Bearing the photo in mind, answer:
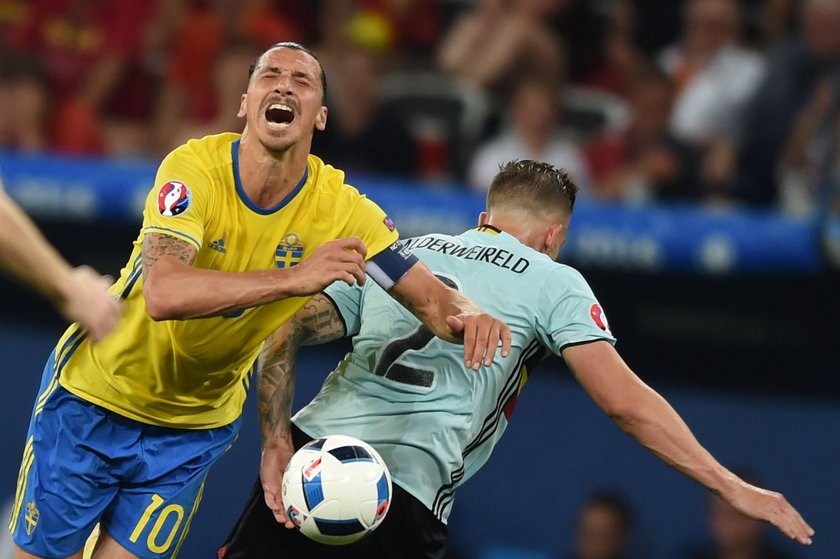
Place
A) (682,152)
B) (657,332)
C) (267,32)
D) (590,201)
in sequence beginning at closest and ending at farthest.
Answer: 1. (590,201)
2. (682,152)
3. (657,332)
4. (267,32)

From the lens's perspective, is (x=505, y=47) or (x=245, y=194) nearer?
(x=245, y=194)

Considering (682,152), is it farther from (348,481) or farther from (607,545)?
(348,481)

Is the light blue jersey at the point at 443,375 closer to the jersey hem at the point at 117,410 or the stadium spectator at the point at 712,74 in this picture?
the jersey hem at the point at 117,410

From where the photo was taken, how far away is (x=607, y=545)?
291 inches

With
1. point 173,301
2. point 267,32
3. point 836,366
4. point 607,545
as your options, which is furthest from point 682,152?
point 173,301

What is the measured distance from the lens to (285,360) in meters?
4.59

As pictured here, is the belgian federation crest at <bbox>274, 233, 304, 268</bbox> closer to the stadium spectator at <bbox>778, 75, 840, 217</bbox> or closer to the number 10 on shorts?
the number 10 on shorts

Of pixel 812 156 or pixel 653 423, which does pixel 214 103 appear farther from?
pixel 653 423

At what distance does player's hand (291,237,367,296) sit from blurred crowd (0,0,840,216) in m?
3.30

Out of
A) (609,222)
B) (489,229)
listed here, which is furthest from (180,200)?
(609,222)

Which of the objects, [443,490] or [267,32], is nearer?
[443,490]

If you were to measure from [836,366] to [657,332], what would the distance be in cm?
99

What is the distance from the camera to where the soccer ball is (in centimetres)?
407

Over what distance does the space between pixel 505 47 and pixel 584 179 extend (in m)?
1.07
